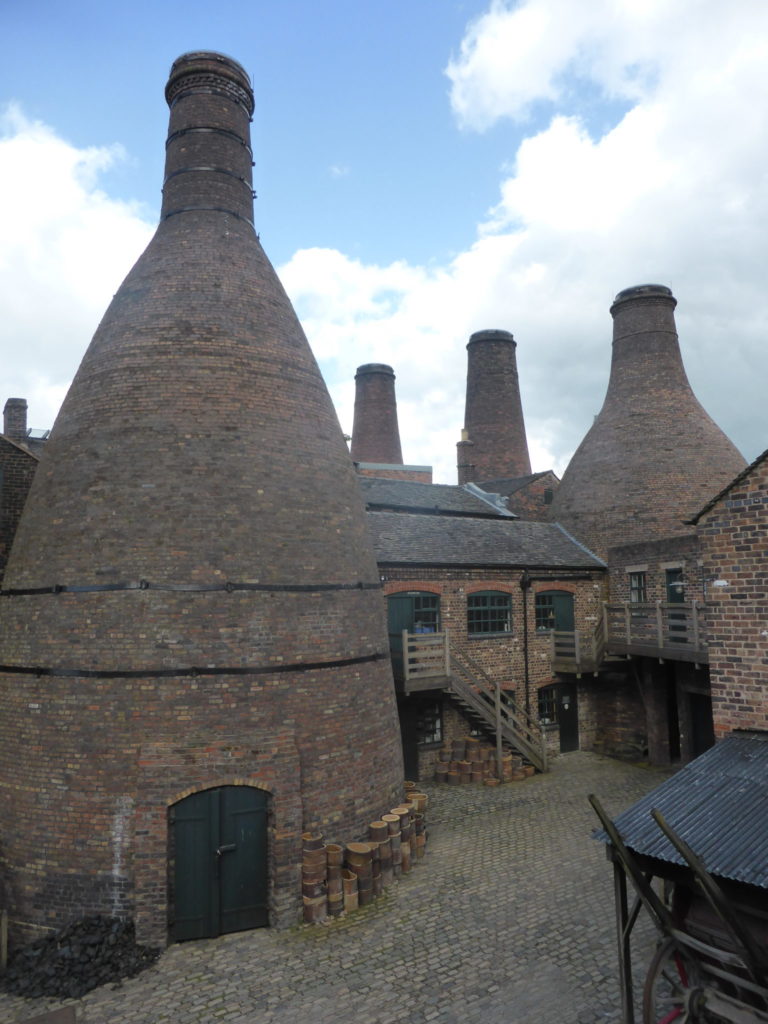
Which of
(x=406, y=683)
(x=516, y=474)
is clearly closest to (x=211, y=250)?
(x=406, y=683)

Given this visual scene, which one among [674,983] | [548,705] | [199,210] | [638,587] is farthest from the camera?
[638,587]

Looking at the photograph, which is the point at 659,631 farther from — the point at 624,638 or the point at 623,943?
the point at 623,943

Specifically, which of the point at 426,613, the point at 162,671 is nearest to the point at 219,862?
the point at 162,671

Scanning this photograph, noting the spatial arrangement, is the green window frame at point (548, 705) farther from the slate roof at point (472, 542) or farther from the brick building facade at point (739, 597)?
the brick building facade at point (739, 597)

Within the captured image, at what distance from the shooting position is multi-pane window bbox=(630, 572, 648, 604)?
1864cm

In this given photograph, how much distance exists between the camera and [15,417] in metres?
22.1

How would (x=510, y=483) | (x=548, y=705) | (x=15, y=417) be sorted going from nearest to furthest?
(x=548, y=705) < (x=15, y=417) < (x=510, y=483)

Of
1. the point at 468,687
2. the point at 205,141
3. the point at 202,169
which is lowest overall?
the point at 468,687

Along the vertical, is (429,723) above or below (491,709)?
below

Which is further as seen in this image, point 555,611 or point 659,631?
point 555,611

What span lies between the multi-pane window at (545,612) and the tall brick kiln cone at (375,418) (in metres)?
13.5

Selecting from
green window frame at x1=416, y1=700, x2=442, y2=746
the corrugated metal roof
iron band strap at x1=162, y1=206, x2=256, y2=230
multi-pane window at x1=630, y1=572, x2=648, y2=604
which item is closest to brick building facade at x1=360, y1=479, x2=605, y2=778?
green window frame at x1=416, y1=700, x2=442, y2=746

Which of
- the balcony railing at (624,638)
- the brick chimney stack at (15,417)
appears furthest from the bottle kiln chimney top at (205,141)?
the brick chimney stack at (15,417)

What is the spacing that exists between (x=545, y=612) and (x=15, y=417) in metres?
18.3
